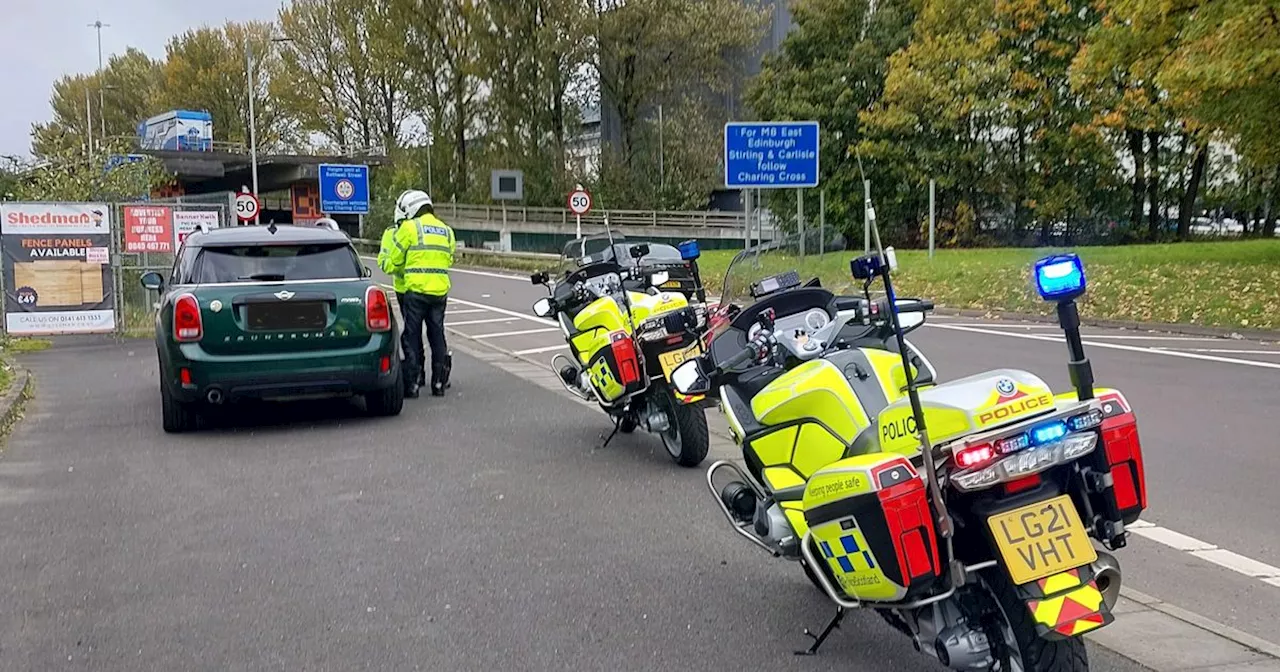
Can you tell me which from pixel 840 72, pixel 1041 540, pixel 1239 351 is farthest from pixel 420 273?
pixel 840 72

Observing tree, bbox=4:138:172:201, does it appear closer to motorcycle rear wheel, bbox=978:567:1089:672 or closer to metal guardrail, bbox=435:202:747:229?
motorcycle rear wheel, bbox=978:567:1089:672

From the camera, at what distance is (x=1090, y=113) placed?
36.1 m

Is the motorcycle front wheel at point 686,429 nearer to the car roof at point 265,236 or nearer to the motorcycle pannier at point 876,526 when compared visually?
the car roof at point 265,236

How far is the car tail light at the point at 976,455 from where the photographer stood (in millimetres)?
3336

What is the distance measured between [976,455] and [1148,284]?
58.7 feet

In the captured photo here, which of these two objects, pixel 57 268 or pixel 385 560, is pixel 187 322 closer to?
pixel 385 560

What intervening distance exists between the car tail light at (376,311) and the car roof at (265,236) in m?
0.78

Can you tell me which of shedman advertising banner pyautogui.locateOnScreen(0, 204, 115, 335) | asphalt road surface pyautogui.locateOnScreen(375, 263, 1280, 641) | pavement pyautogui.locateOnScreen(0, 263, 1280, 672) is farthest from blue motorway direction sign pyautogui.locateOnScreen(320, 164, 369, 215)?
pavement pyautogui.locateOnScreen(0, 263, 1280, 672)

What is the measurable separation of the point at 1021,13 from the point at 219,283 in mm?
30530

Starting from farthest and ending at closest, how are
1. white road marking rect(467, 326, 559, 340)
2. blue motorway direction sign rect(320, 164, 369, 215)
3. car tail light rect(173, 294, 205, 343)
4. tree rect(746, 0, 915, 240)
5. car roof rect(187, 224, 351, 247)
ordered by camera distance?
blue motorway direction sign rect(320, 164, 369, 215) → tree rect(746, 0, 915, 240) → white road marking rect(467, 326, 559, 340) → car roof rect(187, 224, 351, 247) → car tail light rect(173, 294, 205, 343)

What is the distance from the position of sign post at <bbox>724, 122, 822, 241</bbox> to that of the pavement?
12.9 meters

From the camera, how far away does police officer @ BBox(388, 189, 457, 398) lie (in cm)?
1041

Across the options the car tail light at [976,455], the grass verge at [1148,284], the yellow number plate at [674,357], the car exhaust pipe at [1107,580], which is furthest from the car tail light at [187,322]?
the grass verge at [1148,284]

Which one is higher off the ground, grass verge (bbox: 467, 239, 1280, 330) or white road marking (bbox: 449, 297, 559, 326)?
grass verge (bbox: 467, 239, 1280, 330)
